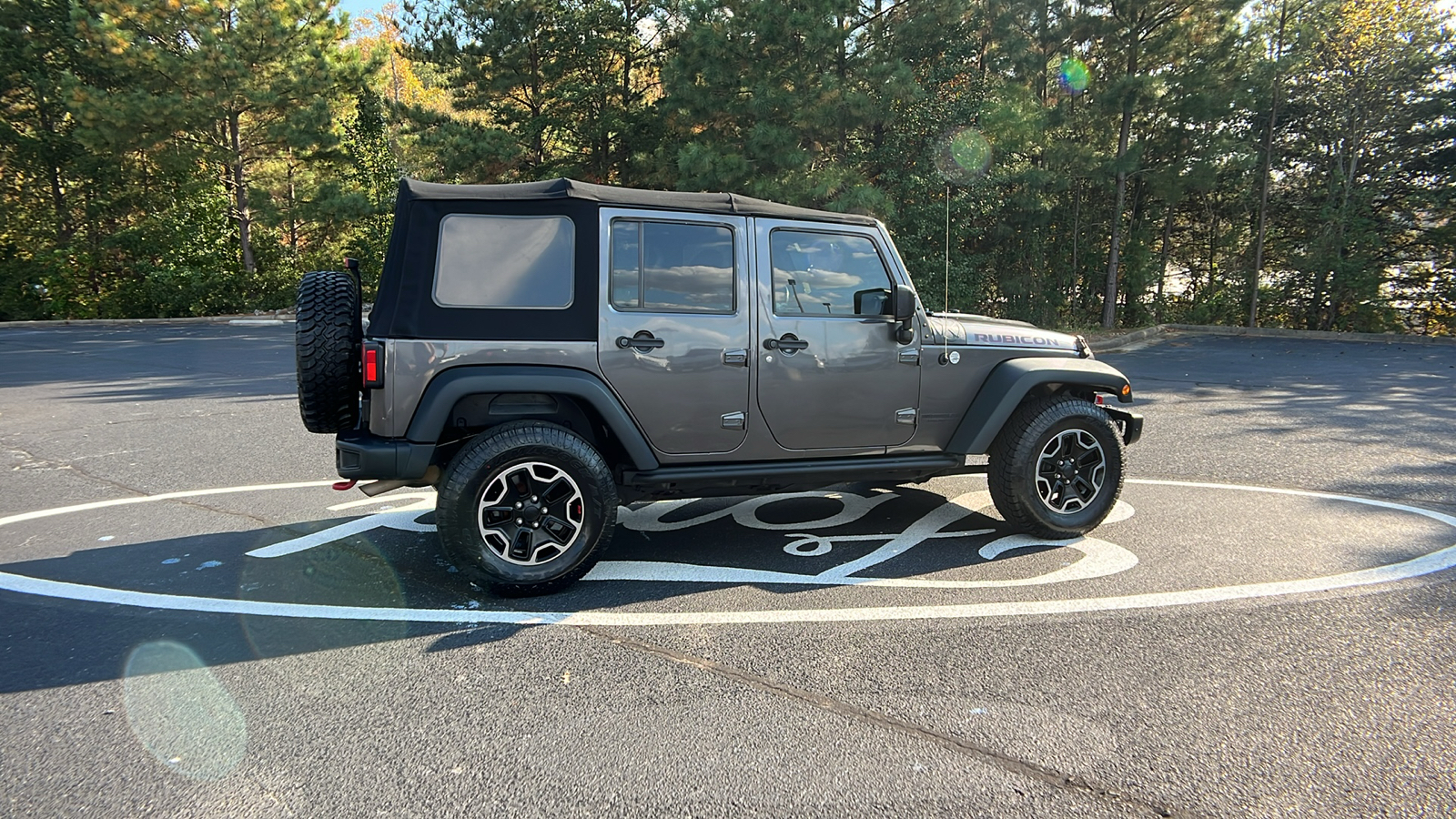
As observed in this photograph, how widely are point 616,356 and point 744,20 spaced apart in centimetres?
1534

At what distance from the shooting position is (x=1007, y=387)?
4.61 meters

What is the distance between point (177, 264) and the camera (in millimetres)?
23375

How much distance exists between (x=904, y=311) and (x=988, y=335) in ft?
2.35

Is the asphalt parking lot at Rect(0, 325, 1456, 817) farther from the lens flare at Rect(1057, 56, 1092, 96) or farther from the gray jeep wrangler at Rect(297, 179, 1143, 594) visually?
the lens flare at Rect(1057, 56, 1092, 96)

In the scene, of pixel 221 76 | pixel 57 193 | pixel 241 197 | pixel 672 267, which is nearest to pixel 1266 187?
pixel 672 267

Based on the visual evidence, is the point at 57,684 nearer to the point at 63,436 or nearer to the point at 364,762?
the point at 364,762

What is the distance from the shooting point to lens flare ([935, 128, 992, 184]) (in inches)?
701

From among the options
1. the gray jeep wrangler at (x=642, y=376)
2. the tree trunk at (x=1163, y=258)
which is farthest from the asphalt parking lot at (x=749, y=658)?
the tree trunk at (x=1163, y=258)

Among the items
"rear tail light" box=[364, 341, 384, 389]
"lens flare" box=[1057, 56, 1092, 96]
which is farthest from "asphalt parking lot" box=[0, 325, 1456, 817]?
"lens flare" box=[1057, 56, 1092, 96]

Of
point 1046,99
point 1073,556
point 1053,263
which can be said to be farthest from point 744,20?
point 1073,556

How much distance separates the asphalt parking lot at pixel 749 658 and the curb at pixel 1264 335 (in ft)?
40.6

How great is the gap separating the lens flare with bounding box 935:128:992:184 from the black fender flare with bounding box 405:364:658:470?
15.6 meters

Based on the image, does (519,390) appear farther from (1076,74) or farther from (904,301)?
(1076,74)

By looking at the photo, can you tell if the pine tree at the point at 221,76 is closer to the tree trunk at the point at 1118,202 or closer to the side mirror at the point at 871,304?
the tree trunk at the point at 1118,202
